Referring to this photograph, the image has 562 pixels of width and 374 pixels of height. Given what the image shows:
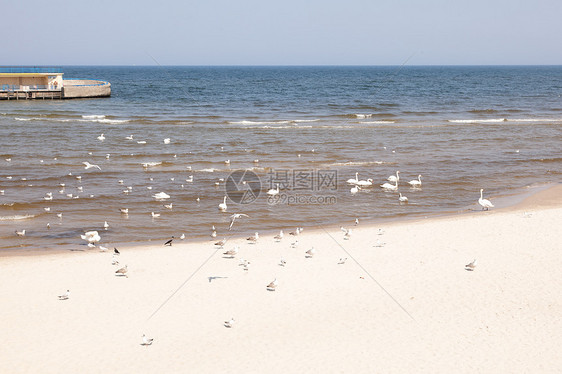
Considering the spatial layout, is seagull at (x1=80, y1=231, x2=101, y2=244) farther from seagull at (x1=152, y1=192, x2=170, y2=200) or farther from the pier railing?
the pier railing

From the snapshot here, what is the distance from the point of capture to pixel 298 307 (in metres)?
12.0

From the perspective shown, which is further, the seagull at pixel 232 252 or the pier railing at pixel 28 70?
the pier railing at pixel 28 70

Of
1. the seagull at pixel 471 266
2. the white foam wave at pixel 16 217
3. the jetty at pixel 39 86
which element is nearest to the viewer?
the seagull at pixel 471 266

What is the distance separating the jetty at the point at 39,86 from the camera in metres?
65.2

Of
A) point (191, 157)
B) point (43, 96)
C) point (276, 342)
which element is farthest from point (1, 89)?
point (276, 342)

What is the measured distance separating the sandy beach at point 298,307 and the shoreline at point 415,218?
1.80 feet

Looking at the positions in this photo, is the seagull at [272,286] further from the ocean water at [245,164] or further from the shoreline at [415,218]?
the ocean water at [245,164]

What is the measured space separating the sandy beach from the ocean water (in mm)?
3107

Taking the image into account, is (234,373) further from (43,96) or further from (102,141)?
(43,96)

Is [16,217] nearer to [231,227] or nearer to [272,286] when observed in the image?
[231,227]

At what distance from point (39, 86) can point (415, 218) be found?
200 feet

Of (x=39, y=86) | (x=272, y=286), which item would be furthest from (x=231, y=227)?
(x=39, y=86)

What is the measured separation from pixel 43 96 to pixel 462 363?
216ft

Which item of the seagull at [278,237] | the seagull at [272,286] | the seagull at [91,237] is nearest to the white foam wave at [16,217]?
the seagull at [91,237]
